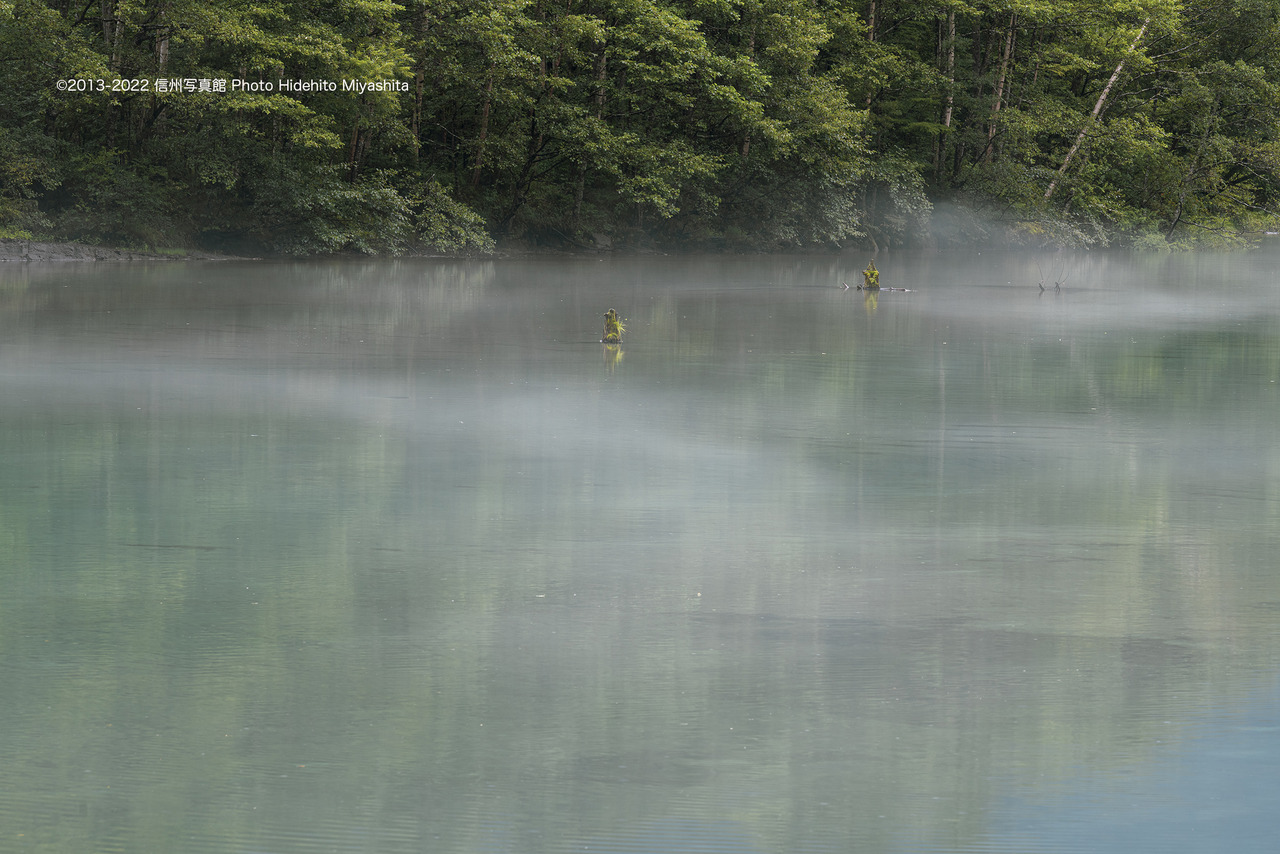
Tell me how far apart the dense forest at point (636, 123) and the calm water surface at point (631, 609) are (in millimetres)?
19630

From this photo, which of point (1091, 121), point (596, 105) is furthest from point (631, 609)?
point (1091, 121)

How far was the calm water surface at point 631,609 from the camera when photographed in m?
4.76

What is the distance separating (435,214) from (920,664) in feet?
104

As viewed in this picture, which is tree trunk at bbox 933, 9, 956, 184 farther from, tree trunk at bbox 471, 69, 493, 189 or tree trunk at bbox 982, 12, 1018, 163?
tree trunk at bbox 471, 69, 493, 189

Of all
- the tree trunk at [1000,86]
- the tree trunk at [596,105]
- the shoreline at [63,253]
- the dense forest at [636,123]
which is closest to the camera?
the shoreline at [63,253]

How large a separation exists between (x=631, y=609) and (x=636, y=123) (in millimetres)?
37739

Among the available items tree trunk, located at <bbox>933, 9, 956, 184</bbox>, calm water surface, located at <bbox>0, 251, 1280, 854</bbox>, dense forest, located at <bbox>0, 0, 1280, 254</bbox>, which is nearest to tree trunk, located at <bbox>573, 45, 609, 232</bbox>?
dense forest, located at <bbox>0, 0, 1280, 254</bbox>

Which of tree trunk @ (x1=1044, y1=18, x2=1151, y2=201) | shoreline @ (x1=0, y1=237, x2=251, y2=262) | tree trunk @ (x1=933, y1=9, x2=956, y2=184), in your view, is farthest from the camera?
tree trunk @ (x1=933, y1=9, x2=956, y2=184)

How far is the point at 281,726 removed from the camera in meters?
5.32

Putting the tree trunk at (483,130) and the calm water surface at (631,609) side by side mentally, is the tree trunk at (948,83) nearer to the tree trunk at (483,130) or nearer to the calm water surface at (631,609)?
the tree trunk at (483,130)

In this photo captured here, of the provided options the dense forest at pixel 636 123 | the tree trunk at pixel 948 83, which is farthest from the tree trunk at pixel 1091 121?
the tree trunk at pixel 948 83

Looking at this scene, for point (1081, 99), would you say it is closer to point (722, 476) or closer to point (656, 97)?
point (656, 97)

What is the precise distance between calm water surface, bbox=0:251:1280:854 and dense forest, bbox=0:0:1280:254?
1963 cm

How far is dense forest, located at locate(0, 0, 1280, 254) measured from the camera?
109 feet
